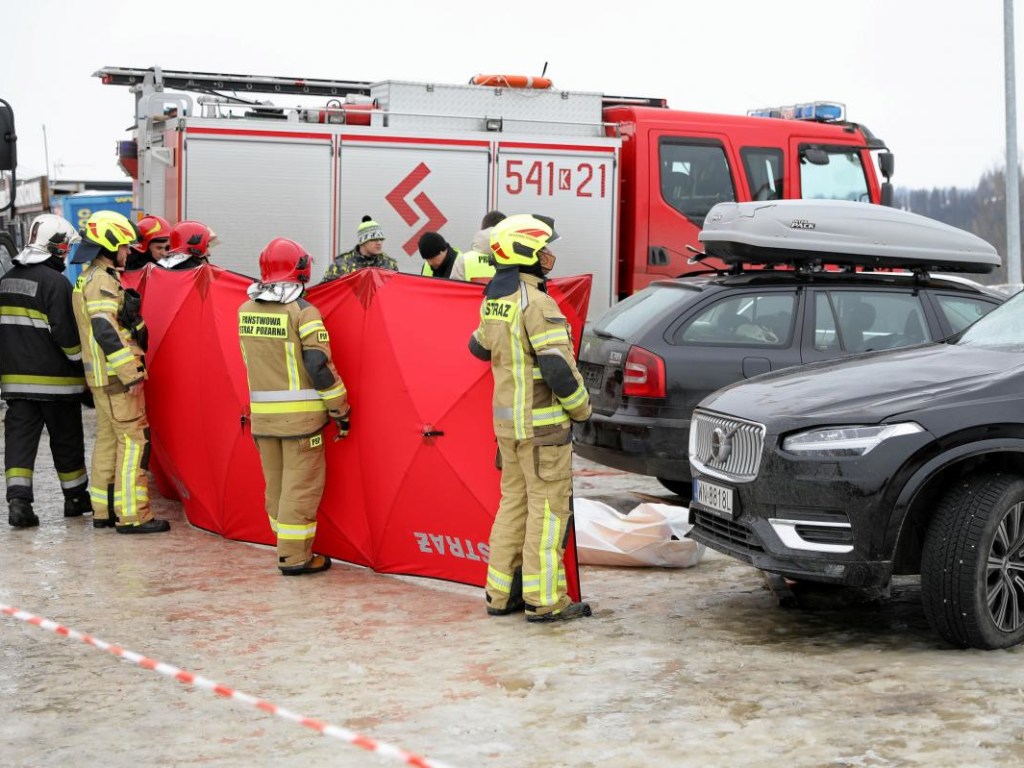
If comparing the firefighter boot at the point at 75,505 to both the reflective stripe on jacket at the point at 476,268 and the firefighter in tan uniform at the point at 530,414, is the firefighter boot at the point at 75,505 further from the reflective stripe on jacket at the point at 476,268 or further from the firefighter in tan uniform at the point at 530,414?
the firefighter in tan uniform at the point at 530,414

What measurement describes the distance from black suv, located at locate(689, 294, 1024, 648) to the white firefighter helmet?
5205 millimetres

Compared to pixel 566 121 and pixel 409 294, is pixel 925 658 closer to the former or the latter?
pixel 409 294

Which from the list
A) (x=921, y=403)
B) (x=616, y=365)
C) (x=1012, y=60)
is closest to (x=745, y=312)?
(x=616, y=365)

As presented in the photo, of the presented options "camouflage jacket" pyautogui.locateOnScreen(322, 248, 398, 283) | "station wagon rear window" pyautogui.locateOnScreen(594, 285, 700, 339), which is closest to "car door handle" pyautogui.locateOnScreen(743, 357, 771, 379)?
"station wagon rear window" pyautogui.locateOnScreen(594, 285, 700, 339)

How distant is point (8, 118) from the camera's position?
1077cm

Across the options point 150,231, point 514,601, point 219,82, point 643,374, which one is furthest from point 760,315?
point 219,82

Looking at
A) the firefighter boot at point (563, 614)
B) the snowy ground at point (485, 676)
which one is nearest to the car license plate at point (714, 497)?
the snowy ground at point (485, 676)

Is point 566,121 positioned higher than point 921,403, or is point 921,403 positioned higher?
point 566,121

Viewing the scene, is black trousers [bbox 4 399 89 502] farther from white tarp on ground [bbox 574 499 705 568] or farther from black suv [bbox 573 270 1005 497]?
white tarp on ground [bbox 574 499 705 568]

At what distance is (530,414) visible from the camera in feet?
21.7

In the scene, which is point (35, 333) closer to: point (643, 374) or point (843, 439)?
point (643, 374)

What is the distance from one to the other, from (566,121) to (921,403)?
8236 mm

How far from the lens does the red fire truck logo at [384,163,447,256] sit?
517 inches

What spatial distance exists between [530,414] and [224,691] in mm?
1990
